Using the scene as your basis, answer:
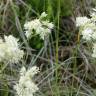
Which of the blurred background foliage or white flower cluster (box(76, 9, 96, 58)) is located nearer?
white flower cluster (box(76, 9, 96, 58))

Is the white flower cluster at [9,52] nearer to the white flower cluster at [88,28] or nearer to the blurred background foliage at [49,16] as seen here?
the white flower cluster at [88,28]

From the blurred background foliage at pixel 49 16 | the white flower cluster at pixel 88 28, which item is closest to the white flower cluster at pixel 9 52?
the white flower cluster at pixel 88 28

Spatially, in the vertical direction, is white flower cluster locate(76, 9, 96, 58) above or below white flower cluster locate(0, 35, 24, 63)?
above

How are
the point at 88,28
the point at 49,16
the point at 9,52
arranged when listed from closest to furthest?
the point at 9,52 < the point at 88,28 < the point at 49,16

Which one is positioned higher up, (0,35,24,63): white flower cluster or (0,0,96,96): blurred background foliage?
(0,0,96,96): blurred background foliage

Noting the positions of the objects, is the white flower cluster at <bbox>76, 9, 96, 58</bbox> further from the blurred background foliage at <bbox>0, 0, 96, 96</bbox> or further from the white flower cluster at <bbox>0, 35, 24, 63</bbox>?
the blurred background foliage at <bbox>0, 0, 96, 96</bbox>

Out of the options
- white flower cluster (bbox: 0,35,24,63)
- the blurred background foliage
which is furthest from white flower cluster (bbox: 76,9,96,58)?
the blurred background foliage

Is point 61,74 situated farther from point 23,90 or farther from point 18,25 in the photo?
point 23,90

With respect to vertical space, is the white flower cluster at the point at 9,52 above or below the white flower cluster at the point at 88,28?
below

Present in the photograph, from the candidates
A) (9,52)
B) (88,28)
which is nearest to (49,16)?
(88,28)

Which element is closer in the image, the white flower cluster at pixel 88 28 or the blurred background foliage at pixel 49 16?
the white flower cluster at pixel 88 28

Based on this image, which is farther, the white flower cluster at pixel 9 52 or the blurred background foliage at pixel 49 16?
the blurred background foliage at pixel 49 16

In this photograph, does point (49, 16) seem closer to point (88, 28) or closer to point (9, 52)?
point (88, 28)

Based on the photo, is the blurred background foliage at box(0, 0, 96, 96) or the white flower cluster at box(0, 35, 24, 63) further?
the blurred background foliage at box(0, 0, 96, 96)
